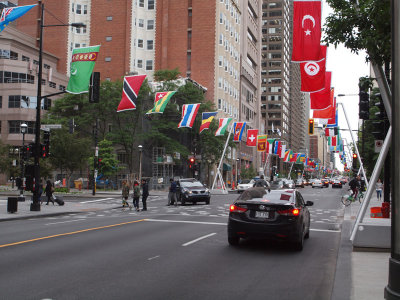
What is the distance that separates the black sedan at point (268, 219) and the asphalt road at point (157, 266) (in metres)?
0.43

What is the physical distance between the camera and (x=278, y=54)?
15175 cm

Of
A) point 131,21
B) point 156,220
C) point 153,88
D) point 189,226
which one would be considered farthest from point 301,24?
point 131,21

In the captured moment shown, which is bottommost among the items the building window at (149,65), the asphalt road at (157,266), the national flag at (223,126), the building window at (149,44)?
the asphalt road at (157,266)

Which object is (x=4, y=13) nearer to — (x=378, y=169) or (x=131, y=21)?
(x=378, y=169)

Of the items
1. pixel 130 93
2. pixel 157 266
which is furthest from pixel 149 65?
pixel 157 266

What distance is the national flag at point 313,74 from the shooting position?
620 inches

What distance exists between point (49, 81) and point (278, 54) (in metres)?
101

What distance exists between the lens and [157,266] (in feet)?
29.0

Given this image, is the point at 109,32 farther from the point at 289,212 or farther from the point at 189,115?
the point at 289,212

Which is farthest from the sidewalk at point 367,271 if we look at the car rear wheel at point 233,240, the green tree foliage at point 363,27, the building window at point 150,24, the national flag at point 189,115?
the building window at point 150,24

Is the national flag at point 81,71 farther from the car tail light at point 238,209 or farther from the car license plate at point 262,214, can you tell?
the car license plate at point 262,214

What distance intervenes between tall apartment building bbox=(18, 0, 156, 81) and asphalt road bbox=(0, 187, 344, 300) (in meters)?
63.0

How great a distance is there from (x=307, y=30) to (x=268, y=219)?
6.60 m

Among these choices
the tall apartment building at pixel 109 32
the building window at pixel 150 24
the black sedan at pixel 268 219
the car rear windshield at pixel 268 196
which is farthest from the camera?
the building window at pixel 150 24
